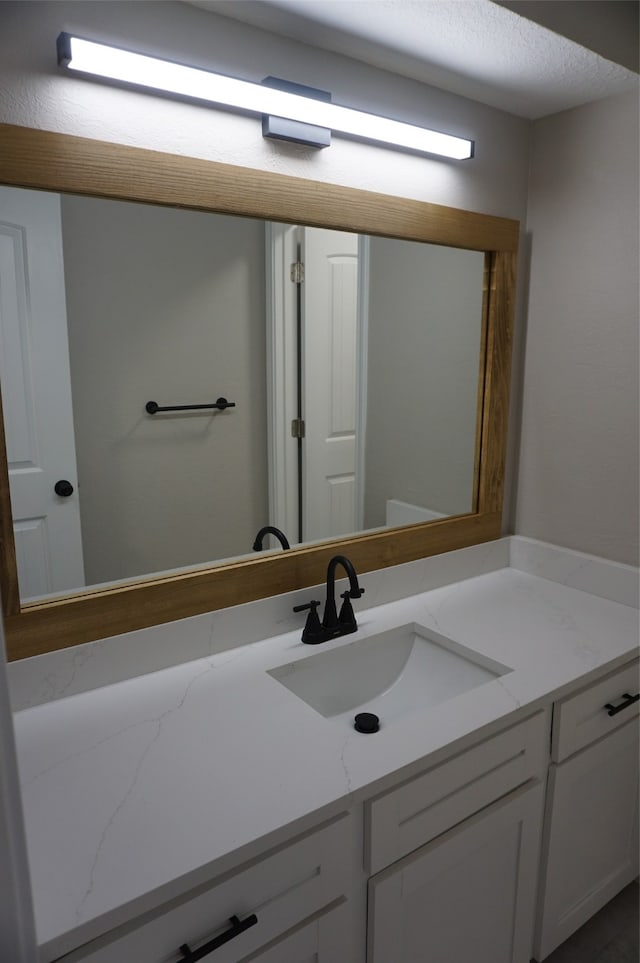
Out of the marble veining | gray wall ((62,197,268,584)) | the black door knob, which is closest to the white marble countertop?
the marble veining

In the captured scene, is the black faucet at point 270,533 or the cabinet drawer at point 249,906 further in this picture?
the black faucet at point 270,533

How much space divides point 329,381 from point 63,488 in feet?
2.31

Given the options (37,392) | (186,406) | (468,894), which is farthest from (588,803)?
(37,392)

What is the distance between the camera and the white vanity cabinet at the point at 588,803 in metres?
1.47

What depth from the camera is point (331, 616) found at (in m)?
1.55

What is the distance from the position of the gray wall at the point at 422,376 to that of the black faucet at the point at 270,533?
27 cm

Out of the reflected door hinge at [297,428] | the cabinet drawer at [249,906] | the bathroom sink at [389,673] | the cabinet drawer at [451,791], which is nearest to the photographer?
the cabinet drawer at [249,906]

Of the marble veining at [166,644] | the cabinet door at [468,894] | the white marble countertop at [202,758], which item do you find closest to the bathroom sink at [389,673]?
the white marble countertop at [202,758]

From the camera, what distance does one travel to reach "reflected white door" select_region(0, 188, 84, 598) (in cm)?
115

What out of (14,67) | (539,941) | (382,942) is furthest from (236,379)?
(539,941)

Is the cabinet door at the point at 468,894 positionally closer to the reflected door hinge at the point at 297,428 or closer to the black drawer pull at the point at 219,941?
the black drawer pull at the point at 219,941

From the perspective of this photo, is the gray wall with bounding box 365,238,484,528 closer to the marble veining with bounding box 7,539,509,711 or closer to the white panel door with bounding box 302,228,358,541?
the white panel door with bounding box 302,228,358,541

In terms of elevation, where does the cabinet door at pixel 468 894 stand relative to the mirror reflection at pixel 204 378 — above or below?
below

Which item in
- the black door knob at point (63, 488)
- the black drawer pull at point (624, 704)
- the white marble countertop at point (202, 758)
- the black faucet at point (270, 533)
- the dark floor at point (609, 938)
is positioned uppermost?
the black door knob at point (63, 488)
